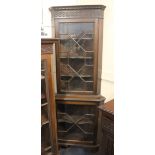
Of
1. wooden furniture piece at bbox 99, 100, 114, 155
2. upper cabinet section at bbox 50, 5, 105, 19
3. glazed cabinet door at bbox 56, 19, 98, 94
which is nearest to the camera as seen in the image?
wooden furniture piece at bbox 99, 100, 114, 155

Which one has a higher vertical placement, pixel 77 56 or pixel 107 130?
pixel 77 56

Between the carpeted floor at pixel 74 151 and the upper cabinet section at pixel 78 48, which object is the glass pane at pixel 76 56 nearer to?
the upper cabinet section at pixel 78 48

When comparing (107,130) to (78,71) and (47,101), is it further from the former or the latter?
(78,71)

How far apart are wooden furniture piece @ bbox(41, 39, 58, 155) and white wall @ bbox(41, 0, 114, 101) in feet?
2.42

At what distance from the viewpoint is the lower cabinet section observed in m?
→ 2.40

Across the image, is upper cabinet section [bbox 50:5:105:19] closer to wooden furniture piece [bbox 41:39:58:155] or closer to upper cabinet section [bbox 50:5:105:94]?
upper cabinet section [bbox 50:5:105:94]

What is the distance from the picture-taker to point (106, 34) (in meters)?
2.39

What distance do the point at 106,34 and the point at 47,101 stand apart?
1.10 meters

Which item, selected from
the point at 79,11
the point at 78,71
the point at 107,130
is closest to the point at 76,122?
the point at 78,71

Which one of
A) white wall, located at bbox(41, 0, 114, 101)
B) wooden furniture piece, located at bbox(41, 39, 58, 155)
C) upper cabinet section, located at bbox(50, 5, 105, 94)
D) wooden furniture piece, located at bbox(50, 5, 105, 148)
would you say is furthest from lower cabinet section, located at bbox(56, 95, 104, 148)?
wooden furniture piece, located at bbox(41, 39, 58, 155)

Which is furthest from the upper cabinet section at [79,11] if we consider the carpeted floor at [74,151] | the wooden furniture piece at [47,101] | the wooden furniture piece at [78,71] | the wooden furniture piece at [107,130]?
the carpeted floor at [74,151]
